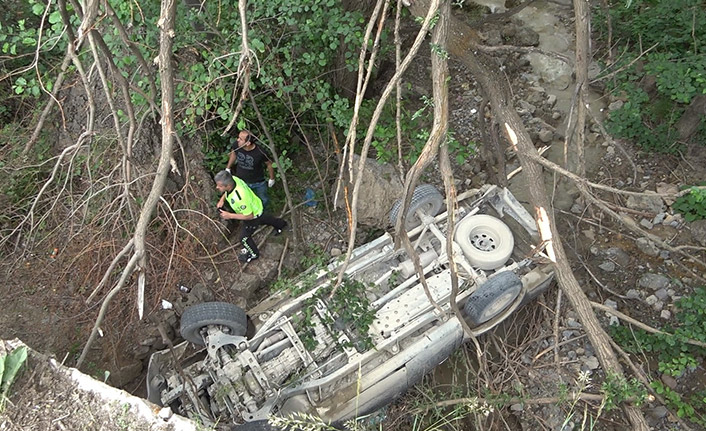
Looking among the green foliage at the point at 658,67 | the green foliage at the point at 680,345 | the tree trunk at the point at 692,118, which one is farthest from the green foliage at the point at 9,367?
the tree trunk at the point at 692,118

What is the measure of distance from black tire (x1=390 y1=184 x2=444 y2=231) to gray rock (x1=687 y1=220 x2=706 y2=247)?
322 cm

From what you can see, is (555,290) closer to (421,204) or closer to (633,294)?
(633,294)

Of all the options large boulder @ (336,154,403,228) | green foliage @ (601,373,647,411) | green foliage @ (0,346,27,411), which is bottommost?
green foliage @ (601,373,647,411)

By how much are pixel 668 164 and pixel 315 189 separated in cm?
467

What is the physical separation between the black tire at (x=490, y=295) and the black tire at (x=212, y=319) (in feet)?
6.73

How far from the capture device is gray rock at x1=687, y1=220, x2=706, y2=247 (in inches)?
237

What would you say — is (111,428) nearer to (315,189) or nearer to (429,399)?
(429,399)

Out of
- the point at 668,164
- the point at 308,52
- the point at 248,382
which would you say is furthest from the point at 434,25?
the point at 668,164

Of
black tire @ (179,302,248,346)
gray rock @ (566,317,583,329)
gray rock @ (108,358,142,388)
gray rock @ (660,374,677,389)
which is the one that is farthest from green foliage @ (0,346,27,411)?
gray rock @ (660,374,677,389)

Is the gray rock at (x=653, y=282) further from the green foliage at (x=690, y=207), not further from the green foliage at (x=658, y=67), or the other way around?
the green foliage at (x=658, y=67)

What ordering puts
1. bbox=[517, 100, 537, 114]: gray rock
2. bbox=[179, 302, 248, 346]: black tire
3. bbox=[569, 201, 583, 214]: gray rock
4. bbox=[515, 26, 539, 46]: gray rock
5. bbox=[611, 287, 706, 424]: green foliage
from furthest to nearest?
bbox=[515, 26, 539, 46]: gray rock < bbox=[517, 100, 537, 114]: gray rock < bbox=[569, 201, 583, 214]: gray rock < bbox=[611, 287, 706, 424]: green foliage < bbox=[179, 302, 248, 346]: black tire

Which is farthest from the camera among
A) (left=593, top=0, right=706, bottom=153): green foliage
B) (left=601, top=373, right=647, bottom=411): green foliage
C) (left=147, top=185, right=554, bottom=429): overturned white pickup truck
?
(left=593, top=0, right=706, bottom=153): green foliage

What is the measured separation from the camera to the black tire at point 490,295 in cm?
445

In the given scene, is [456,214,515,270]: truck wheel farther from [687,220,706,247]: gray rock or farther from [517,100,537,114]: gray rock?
[517,100,537,114]: gray rock
